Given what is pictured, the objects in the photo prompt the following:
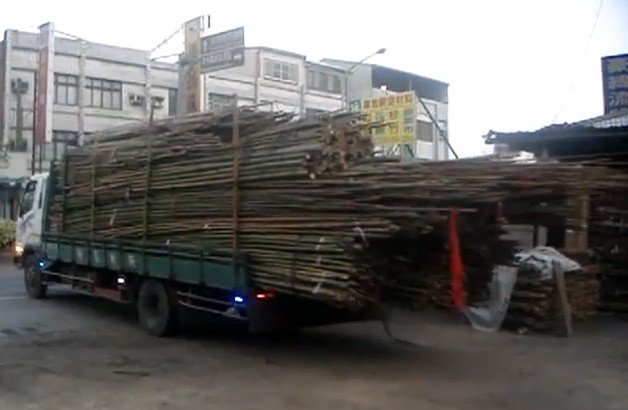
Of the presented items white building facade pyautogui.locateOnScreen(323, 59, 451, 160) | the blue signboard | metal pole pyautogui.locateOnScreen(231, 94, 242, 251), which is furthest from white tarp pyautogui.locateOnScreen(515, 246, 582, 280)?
white building facade pyautogui.locateOnScreen(323, 59, 451, 160)

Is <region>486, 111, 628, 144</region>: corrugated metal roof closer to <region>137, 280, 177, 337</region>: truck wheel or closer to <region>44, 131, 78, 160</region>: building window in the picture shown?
<region>137, 280, 177, 337</region>: truck wheel

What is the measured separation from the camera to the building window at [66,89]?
132 ft

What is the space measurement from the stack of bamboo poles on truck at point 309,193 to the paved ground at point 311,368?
39.4 inches

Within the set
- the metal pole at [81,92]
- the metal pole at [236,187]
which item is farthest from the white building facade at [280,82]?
the metal pole at [236,187]

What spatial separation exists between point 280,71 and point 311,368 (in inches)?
1576

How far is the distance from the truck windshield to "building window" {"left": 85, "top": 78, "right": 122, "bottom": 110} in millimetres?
25595

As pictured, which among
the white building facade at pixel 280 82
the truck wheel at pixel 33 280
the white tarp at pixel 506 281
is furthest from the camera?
the white building facade at pixel 280 82

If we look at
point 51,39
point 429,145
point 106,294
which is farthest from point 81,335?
point 429,145

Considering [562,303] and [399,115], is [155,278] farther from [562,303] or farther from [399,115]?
[399,115]

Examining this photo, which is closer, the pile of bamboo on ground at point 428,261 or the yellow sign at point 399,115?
the pile of bamboo on ground at point 428,261

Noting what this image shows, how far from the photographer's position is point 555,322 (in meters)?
12.3

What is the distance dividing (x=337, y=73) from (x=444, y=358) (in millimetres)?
43271

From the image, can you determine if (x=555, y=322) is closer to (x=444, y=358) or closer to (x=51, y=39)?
(x=444, y=358)

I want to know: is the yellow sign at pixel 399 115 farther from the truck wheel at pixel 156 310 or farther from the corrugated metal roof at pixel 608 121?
the truck wheel at pixel 156 310
